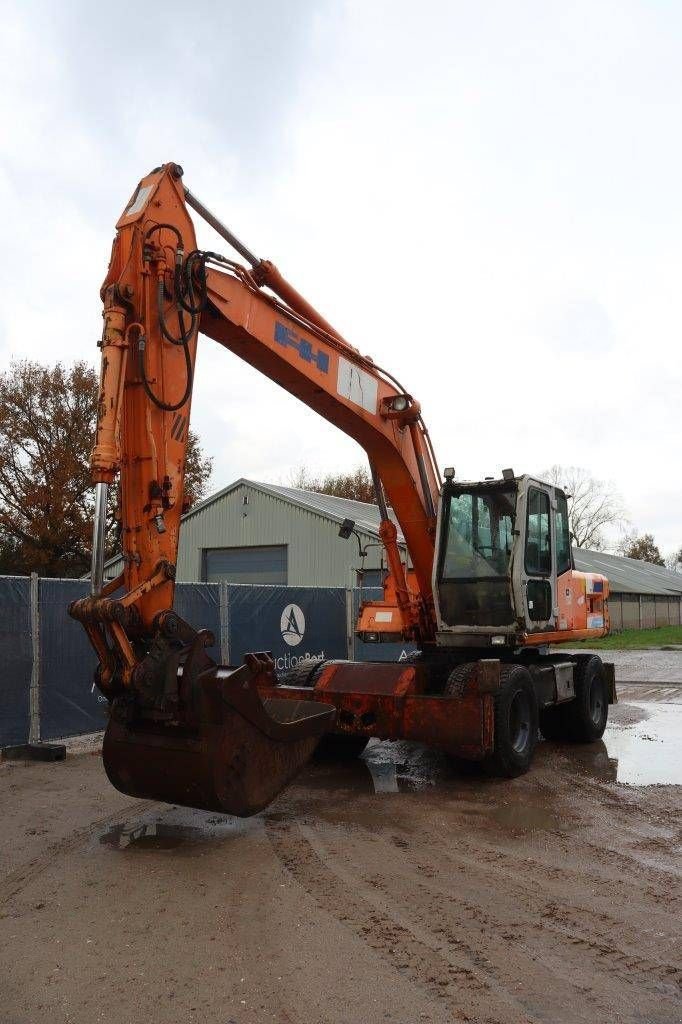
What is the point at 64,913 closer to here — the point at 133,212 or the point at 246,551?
the point at 133,212

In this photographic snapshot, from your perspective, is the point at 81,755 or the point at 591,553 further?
the point at 591,553

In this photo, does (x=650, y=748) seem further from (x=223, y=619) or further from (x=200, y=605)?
(x=200, y=605)

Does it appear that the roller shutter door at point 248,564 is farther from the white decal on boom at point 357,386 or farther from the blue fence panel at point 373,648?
the white decal on boom at point 357,386

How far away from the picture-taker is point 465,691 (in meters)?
7.54

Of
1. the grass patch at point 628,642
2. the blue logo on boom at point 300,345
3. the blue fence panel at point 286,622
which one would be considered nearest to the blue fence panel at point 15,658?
the blue fence panel at point 286,622

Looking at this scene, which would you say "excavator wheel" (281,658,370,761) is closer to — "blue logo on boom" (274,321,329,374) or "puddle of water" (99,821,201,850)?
"puddle of water" (99,821,201,850)

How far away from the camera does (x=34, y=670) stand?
9.29 meters

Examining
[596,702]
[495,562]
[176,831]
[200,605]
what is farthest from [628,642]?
[176,831]

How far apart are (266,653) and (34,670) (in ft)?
15.6

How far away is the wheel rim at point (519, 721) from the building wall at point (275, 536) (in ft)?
52.6

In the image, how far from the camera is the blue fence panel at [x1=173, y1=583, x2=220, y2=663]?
1146 centimetres

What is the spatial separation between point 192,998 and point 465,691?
435cm

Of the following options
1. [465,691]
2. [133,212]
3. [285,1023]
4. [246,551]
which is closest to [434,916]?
[285,1023]

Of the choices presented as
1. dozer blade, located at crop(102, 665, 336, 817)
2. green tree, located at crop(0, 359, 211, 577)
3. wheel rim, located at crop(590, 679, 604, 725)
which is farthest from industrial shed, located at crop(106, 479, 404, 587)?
dozer blade, located at crop(102, 665, 336, 817)
